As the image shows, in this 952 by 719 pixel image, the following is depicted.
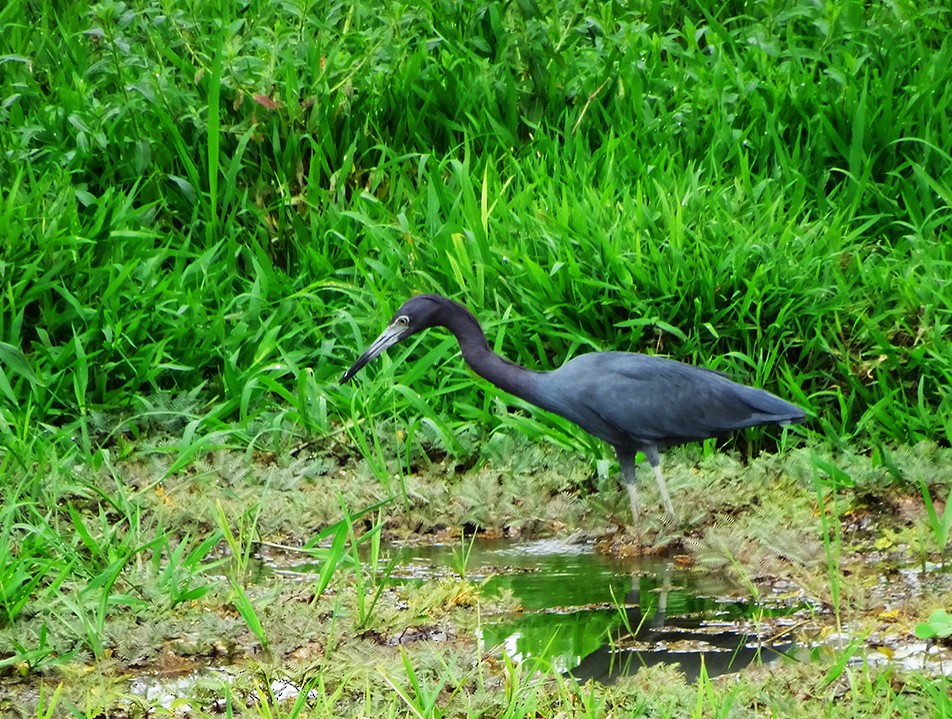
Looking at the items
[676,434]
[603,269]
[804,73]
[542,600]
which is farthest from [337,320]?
[804,73]

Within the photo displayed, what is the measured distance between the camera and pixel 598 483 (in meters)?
5.64

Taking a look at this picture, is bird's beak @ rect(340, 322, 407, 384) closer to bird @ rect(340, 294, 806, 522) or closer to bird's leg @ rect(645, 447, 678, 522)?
bird @ rect(340, 294, 806, 522)

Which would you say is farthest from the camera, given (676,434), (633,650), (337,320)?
(337,320)

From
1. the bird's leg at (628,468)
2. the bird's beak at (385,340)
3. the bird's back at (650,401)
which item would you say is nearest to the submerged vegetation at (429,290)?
the bird's leg at (628,468)

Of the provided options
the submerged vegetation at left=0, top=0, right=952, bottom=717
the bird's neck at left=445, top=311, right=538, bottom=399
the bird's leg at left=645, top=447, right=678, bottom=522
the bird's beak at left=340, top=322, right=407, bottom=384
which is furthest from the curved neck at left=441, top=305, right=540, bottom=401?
the bird's leg at left=645, top=447, right=678, bottom=522

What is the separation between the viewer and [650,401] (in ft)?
17.4

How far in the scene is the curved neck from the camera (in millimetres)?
5402

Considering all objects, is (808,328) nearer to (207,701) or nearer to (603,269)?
(603,269)

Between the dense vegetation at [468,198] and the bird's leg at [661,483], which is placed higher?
the dense vegetation at [468,198]

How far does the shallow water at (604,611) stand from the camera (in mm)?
3980

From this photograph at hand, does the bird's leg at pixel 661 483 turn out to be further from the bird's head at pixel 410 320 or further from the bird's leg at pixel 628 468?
the bird's head at pixel 410 320

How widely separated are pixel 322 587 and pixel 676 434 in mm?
1740

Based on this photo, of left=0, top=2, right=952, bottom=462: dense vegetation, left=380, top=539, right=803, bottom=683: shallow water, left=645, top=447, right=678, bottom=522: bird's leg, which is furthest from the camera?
left=0, top=2, right=952, bottom=462: dense vegetation

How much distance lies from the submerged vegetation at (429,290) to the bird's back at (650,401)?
9.2 inches
